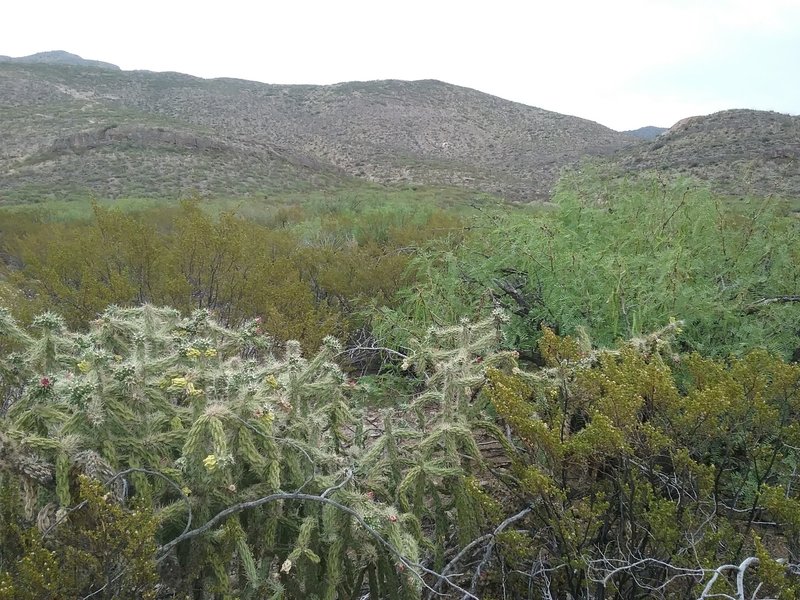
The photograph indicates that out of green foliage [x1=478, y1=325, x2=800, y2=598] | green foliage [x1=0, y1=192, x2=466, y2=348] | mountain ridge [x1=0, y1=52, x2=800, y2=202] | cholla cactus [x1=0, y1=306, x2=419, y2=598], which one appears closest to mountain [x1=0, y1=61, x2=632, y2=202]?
mountain ridge [x1=0, y1=52, x2=800, y2=202]

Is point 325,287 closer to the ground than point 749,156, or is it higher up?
closer to the ground

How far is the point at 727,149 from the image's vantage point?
2364 centimetres

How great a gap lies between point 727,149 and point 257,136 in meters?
32.6

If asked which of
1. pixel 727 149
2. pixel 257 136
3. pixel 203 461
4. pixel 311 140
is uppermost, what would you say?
pixel 727 149

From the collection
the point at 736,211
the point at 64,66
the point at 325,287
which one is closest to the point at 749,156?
the point at 736,211

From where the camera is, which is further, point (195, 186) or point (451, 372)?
point (195, 186)

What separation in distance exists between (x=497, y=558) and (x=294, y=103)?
57.3 metres

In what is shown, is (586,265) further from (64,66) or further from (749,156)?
(64,66)

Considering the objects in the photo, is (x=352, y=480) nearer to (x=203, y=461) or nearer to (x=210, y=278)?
(x=203, y=461)

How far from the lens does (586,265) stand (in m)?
4.45

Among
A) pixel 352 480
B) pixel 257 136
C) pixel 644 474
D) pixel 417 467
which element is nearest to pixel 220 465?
pixel 352 480

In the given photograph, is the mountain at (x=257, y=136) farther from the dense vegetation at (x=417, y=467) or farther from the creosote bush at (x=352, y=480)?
the creosote bush at (x=352, y=480)

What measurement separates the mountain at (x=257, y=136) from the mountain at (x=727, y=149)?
5.08 m

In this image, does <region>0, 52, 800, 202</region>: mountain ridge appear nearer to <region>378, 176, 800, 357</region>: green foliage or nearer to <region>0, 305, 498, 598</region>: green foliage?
<region>378, 176, 800, 357</region>: green foliage
